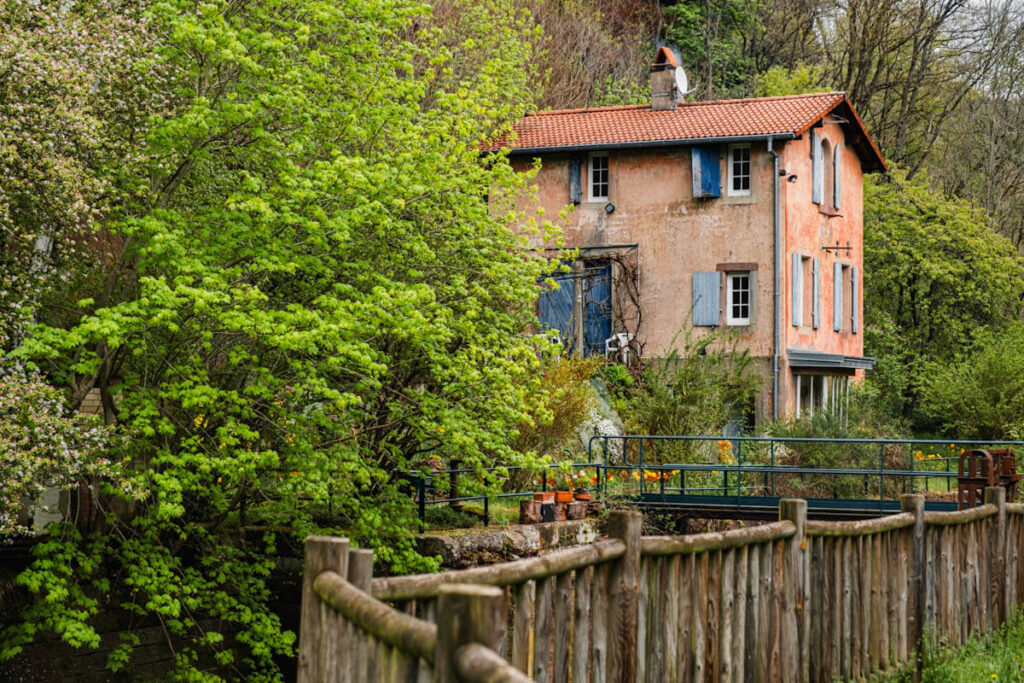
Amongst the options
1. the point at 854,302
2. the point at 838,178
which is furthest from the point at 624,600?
the point at 854,302

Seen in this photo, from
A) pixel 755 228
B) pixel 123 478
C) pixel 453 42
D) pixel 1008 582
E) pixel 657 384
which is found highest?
pixel 453 42

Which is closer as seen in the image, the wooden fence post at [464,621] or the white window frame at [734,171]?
the wooden fence post at [464,621]

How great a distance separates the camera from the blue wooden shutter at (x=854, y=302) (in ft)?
112

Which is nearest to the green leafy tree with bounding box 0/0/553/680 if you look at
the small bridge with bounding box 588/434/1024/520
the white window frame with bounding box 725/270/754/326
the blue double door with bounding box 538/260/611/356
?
the small bridge with bounding box 588/434/1024/520

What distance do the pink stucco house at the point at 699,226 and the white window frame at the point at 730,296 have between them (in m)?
0.03

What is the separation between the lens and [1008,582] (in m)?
11.1

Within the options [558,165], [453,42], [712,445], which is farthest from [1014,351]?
[453,42]

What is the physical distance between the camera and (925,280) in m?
38.5

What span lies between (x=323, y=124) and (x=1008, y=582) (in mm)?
8186

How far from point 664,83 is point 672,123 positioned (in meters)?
1.68

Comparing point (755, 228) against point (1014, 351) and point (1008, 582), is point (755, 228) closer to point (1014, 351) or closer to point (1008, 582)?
point (1014, 351)

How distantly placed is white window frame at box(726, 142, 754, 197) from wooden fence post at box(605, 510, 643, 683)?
24187 mm

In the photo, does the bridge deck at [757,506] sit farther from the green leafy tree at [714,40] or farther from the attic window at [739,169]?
the green leafy tree at [714,40]

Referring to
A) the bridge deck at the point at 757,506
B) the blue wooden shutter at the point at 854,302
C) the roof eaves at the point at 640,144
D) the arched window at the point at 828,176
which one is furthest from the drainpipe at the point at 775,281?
the bridge deck at the point at 757,506
